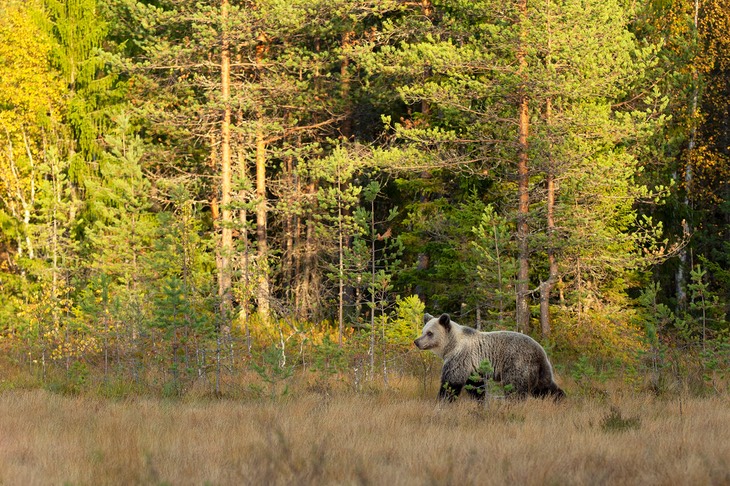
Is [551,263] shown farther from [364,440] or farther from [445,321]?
[364,440]

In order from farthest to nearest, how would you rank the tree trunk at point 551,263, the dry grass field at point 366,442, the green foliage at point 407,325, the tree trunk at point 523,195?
the tree trunk at point 551,263 < the tree trunk at point 523,195 < the green foliage at point 407,325 < the dry grass field at point 366,442

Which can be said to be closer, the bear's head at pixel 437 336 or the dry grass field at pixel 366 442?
the dry grass field at pixel 366 442

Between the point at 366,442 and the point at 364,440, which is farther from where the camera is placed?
the point at 364,440

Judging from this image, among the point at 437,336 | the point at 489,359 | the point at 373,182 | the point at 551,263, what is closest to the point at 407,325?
the point at 551,263

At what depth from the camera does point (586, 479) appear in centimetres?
678

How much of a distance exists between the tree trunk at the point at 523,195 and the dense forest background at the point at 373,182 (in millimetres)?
87

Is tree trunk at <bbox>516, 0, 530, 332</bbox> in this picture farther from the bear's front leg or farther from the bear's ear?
the bear's front leg

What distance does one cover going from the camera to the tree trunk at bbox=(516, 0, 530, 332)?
60.5 ft

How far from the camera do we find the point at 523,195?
64.1ft

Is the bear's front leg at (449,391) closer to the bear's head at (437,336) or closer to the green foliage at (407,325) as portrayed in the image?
the bear's head at (437,336)

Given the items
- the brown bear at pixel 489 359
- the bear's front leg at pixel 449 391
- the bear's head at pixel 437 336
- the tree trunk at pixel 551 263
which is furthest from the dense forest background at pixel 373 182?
the bear's front leg at pixel 449 391

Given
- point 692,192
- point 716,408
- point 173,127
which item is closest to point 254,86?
point 173,127

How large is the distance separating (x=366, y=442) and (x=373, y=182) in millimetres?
6735

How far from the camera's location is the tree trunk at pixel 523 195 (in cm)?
1845
